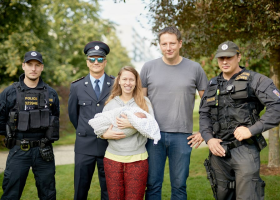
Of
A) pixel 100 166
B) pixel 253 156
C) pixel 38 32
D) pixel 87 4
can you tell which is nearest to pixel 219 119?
pixel 253 156

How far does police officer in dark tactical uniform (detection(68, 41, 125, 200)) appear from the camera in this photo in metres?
3.81

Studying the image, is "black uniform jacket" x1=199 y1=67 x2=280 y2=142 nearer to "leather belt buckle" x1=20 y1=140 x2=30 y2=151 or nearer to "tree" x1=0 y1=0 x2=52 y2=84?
"leather belt buckle" x1=20 y1=140 x2=30 y2=151

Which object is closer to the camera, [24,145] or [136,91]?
[136,91]

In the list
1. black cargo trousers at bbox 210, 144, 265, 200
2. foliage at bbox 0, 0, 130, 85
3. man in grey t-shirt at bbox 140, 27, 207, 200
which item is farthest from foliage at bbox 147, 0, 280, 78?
foliage at bbox 0, 0, 130, 85

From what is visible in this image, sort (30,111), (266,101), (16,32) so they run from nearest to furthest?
1. (266,101)
2. (30,111)
3. (16,32)

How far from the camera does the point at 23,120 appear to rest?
373 centimetres

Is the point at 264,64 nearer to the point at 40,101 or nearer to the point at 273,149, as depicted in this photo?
the point at 273,149

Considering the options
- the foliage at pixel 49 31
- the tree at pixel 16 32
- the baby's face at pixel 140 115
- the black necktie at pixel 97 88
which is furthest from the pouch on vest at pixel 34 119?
the tree at pixel 16 32

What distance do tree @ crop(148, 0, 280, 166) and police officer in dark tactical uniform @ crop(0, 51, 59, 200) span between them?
113 inches

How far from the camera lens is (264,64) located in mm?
12031

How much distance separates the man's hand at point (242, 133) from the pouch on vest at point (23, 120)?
2597mm

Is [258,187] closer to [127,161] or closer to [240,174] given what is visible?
[240,174]

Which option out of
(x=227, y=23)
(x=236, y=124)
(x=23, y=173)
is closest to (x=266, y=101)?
(x=236, y=124)

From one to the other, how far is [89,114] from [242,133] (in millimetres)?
1962
